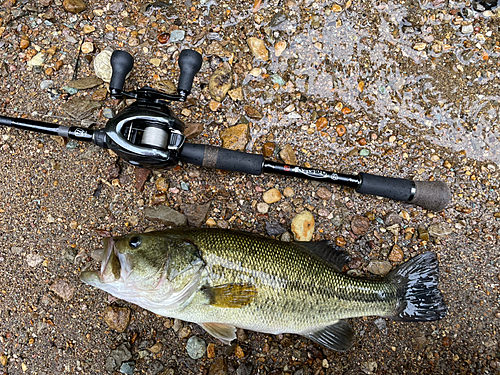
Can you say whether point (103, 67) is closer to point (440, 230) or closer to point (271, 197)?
point (271, 197)

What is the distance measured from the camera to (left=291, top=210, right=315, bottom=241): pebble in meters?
3.01

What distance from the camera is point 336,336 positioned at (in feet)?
9.00

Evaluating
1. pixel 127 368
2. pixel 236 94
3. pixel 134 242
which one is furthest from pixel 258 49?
pixel 127 368

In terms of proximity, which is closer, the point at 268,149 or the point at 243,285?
the point at 243,285

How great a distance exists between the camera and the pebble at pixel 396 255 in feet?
9.95

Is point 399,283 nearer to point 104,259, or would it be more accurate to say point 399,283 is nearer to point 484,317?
point 484,317

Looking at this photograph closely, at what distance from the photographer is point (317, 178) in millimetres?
2791

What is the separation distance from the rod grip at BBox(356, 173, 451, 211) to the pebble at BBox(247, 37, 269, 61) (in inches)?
56.8

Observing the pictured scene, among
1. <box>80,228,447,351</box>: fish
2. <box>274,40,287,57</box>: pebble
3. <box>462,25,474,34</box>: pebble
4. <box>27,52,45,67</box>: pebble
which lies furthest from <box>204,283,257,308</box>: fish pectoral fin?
<box>462,25,474,34</box>: pebble

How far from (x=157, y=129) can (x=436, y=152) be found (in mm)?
2509

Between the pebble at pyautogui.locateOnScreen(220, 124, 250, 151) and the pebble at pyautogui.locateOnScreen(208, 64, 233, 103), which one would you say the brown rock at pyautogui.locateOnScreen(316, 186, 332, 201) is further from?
Result: the pebble at pyautogui.locateOnScreen(208, 64, 233, 103)

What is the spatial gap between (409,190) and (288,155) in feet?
3.52

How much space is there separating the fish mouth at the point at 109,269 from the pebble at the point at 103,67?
5.42 feet

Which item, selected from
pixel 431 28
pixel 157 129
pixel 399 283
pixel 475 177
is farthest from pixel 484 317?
pixel 157 129
